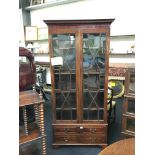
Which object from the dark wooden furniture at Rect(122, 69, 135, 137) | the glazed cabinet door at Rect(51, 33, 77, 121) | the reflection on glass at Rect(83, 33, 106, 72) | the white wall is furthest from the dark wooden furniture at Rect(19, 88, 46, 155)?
the white wall

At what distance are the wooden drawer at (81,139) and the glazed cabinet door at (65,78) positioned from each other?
24 centimetres

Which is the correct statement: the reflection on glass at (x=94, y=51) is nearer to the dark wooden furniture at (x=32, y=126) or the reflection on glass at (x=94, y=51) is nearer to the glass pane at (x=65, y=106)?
the glass pane at (x=65, y=106)

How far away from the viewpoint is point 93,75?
2477 mm

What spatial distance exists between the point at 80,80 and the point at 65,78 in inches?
7.6

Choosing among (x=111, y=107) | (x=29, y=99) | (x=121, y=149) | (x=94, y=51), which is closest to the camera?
(x=121, y=149)

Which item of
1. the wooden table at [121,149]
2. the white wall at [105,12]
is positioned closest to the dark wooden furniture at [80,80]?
the wooden table at [121,149]

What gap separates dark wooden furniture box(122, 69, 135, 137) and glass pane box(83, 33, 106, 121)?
33cm

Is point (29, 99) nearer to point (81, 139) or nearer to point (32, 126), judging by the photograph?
point (32, 126)

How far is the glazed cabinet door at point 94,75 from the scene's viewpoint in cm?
238

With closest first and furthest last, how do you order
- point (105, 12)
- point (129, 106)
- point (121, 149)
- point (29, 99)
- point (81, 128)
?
1. point (121, 149)
2. point (29, 99)
3. point (129, 106)
4. point (81, 128)
5. point (105, 12)

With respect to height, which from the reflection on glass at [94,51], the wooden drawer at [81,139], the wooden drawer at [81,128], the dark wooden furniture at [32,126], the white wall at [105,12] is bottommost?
the wooden drawer at [81,139]

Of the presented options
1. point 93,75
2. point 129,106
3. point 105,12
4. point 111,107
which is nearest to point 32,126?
point 93,75
